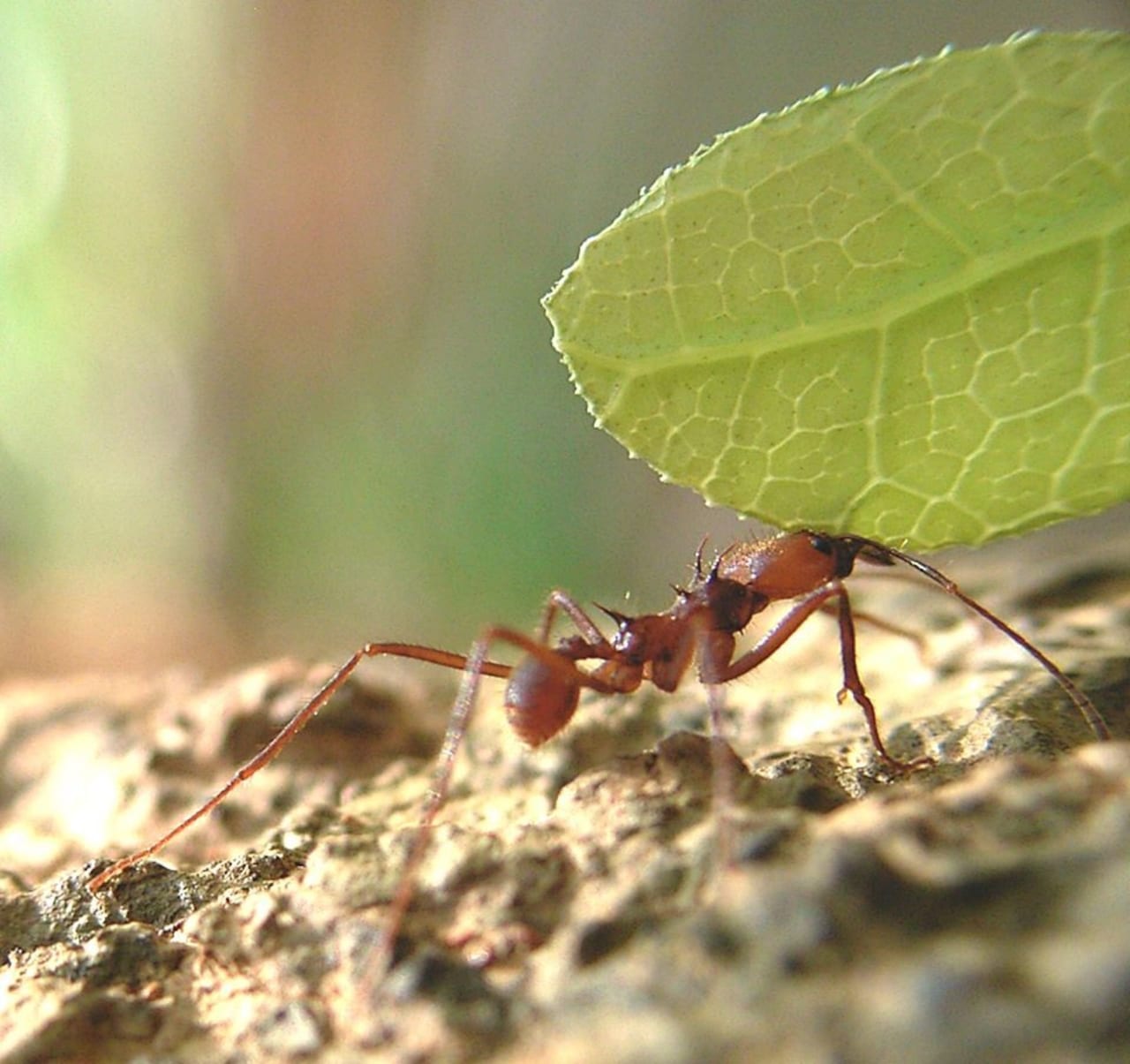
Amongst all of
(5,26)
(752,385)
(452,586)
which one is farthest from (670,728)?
(5,26)

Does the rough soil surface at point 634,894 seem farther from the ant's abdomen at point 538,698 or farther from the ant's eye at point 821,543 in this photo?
the ant's eye at point 821,543

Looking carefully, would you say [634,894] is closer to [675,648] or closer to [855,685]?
[855,685]

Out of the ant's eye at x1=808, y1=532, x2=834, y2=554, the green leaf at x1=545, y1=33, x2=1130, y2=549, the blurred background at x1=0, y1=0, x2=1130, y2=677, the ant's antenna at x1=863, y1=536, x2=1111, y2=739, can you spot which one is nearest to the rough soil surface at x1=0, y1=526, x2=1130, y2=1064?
the ant's antenna at x1=863, y1=536, x2=1111, y2=739

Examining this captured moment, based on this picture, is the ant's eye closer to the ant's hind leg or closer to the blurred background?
the ant's hind leg

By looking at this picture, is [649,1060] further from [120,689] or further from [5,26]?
[5,26]

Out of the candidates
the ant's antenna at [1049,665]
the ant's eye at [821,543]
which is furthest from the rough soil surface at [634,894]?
the ant's eye at [821,543]

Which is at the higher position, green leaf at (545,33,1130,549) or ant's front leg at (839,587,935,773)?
green leaf at (545,33,1130,549)
